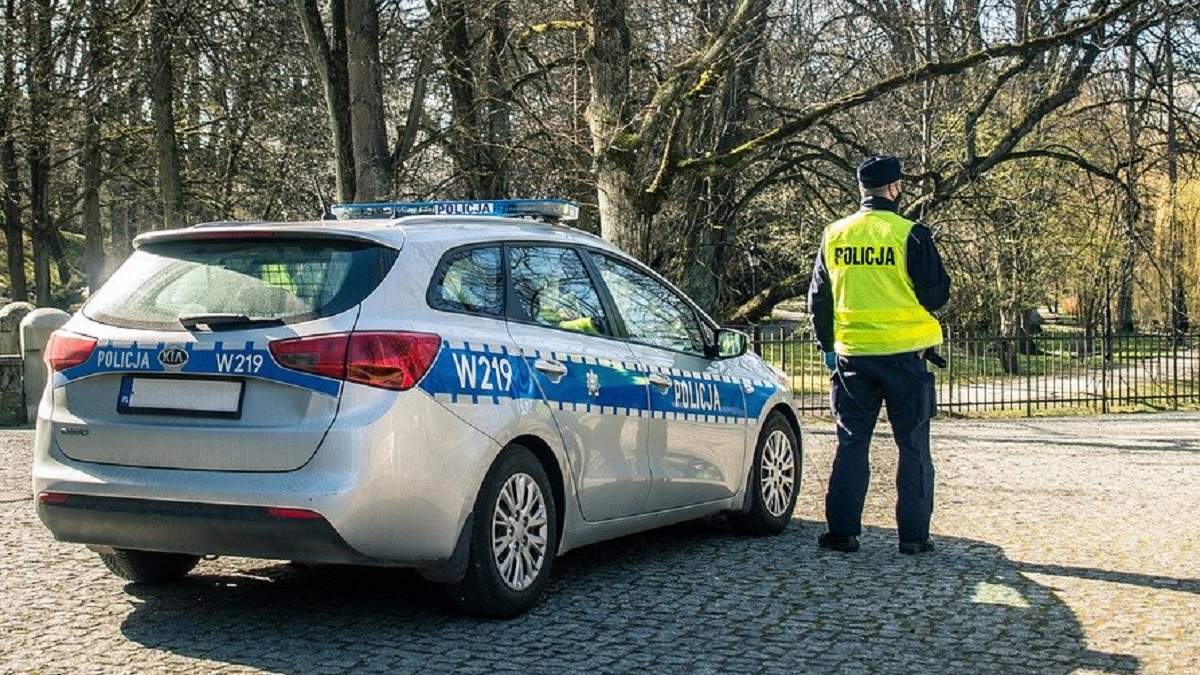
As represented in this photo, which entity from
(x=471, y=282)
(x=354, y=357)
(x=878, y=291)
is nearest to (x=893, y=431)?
(x=878, y=291)

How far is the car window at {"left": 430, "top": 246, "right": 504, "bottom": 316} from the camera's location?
5.84 metres

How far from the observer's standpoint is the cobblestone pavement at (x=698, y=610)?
530cm

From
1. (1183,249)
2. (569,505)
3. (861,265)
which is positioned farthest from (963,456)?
(1183,249)

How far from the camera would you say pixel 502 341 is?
236 inches

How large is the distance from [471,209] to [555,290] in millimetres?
800

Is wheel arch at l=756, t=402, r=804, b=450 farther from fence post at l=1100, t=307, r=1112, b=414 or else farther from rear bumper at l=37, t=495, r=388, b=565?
fence post at l=1100, t=307, r=1112, b=414

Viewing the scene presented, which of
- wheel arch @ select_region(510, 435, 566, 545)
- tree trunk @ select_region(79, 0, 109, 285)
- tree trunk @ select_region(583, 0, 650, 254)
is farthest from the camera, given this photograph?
tree trunk @ select_region(79, 0, 109, 285)

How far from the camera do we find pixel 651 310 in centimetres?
745

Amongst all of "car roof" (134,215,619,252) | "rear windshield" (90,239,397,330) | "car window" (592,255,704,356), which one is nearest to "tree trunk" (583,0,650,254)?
"car window" (592,255,704,356)

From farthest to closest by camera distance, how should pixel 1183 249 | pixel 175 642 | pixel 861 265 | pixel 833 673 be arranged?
pixel 1183 249
pixel 861 265
pixel 175 642
pixel 833 673

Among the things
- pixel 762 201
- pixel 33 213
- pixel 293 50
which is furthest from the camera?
pixel 33 213

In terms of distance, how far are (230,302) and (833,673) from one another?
263 centimetres

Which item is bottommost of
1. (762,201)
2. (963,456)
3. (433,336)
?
(963,456)

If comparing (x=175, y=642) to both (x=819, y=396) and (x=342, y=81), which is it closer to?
(x=342, y=81)
